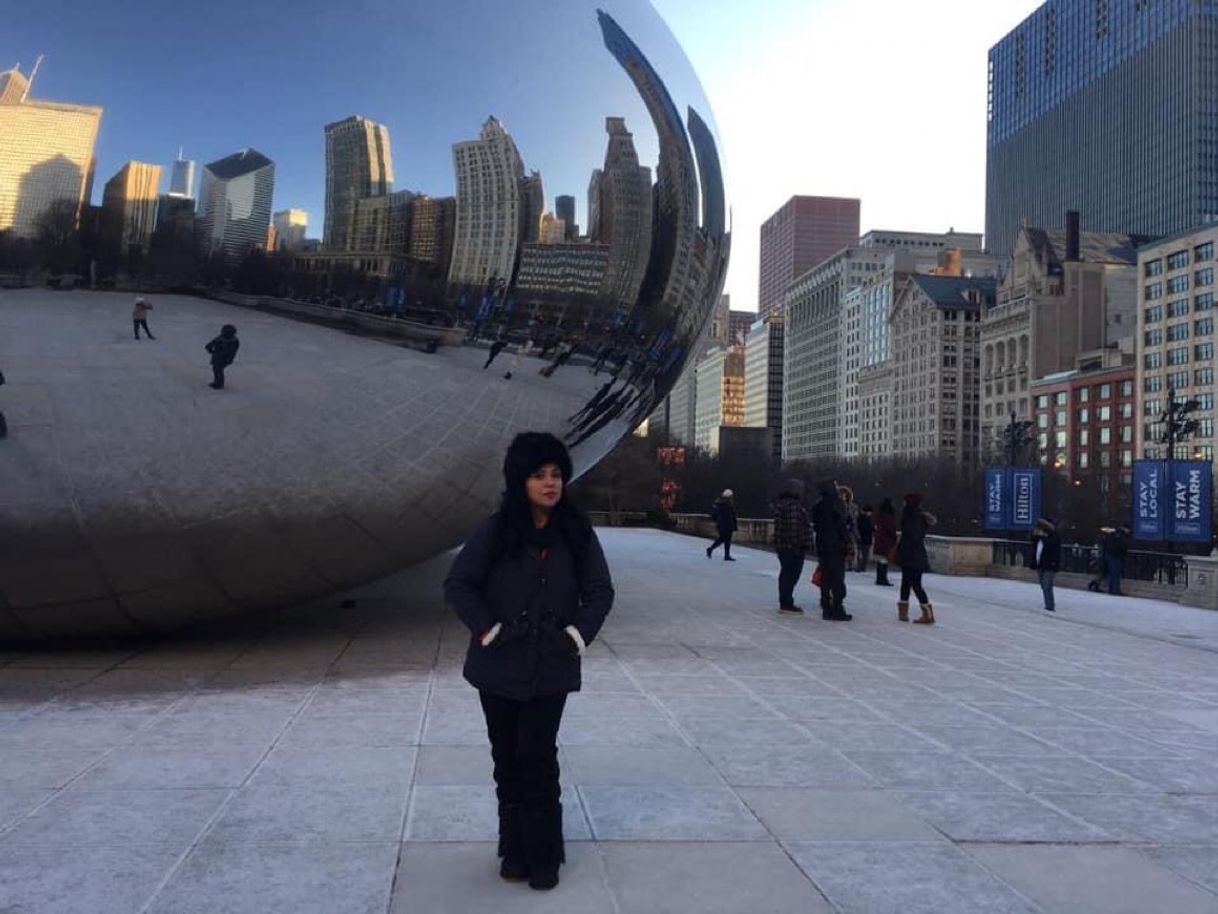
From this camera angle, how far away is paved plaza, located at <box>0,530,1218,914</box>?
3.32 m

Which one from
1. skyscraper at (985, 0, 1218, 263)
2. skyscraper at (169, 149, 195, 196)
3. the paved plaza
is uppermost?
skyscraper at (985, 0, 1218, 263)

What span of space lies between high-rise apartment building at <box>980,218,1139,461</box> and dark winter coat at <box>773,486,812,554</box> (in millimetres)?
114580

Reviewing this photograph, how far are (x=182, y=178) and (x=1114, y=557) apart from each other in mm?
16789

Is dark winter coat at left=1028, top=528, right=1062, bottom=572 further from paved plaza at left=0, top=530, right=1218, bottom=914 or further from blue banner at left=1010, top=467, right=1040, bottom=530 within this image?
blue banner at left=1010, top=467, right=1040, bottom=530

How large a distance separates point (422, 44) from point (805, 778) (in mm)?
4500

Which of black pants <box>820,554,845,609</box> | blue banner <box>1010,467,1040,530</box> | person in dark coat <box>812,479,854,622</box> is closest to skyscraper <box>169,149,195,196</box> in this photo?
person in dark coat <box>812,479,854,622</box>

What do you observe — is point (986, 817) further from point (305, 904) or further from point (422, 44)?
point (422, 44)

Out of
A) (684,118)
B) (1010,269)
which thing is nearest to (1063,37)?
(1010,269)

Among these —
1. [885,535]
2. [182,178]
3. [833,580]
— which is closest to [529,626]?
[182,178]

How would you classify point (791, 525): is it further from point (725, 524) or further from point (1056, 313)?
point (1056, 313)

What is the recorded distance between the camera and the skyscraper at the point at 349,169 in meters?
5.84

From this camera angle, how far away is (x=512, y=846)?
3.37m

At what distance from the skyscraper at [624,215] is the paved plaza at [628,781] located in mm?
2609

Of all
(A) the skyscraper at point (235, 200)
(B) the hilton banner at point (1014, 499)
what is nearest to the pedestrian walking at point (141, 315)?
(A) the skyscraper at point (235, 200)
